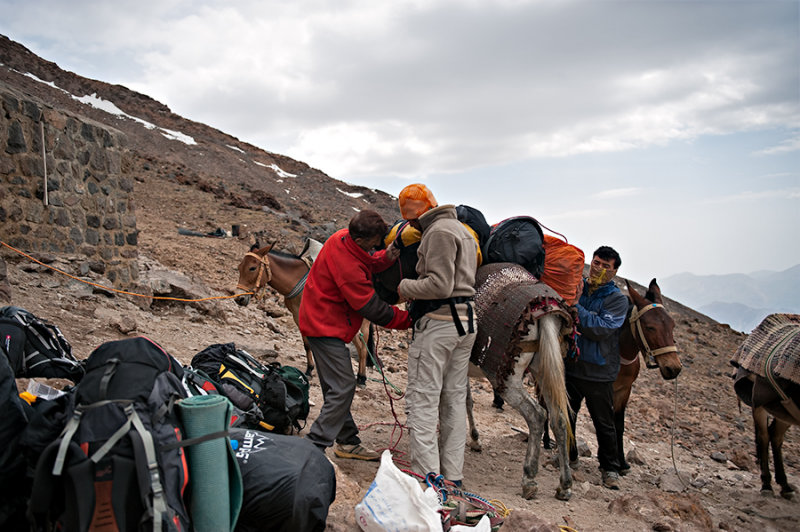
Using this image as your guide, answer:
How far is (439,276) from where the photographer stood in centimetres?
379

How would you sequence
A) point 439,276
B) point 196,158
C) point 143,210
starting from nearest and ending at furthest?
1. point 439,276
2. point 143,210
3. point 196,158

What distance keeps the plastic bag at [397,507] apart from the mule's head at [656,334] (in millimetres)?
3284

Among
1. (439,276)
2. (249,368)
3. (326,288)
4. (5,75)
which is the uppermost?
(5,75)

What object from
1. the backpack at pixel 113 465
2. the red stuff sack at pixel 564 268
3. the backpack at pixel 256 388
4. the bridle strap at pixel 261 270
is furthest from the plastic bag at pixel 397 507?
the bridle strap at pixel 261 270

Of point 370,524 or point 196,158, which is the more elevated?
point 196,158

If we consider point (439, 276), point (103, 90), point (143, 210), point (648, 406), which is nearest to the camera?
point (439, 276)

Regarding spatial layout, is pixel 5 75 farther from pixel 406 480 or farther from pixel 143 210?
pixel 406 480

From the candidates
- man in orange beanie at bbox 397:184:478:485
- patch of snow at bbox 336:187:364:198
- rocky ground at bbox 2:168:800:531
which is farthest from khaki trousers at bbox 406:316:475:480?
patch of snow at bbox 336:187:364:198

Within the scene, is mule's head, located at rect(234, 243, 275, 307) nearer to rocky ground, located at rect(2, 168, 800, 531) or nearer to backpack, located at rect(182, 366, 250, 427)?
rocky ground, located at rect(2, 168, 800, 531)

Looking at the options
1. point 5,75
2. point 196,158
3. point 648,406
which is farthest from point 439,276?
point 5,75

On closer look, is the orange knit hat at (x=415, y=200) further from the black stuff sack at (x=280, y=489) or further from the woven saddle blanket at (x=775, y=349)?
the woven saddle blanket at (x=775, y=349)

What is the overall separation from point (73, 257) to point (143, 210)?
351 inches

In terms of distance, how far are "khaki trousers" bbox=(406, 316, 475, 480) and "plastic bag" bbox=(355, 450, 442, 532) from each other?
1112mm

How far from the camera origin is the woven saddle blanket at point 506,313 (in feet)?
13.6
